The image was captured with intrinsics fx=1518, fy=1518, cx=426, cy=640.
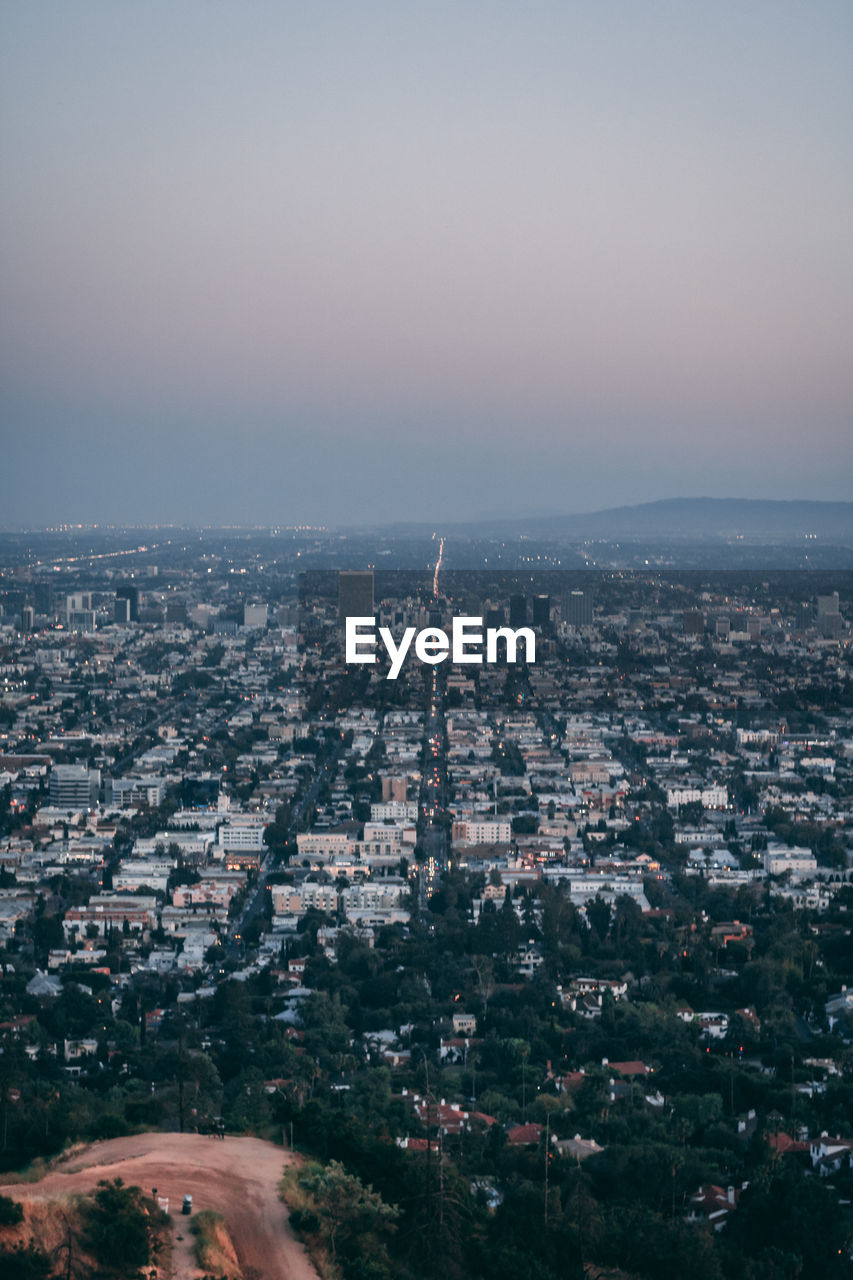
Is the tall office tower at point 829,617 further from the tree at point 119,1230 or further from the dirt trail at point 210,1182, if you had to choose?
the tree at point 119,1230

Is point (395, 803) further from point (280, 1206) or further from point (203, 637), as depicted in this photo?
point (203, 637)

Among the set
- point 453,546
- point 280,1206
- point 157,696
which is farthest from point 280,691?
point 453,546

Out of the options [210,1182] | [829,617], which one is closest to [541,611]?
[829,617]

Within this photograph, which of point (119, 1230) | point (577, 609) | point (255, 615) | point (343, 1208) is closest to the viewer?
point (119, 1230)

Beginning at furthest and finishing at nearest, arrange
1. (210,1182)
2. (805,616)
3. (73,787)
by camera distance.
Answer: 1. (805,616)
2. (73,787)
3. (210,1182)

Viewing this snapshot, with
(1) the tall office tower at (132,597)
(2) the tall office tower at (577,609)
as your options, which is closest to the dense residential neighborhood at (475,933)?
(2) the tall office tower at (577,609)

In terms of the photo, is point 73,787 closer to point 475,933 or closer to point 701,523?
point 475,933
